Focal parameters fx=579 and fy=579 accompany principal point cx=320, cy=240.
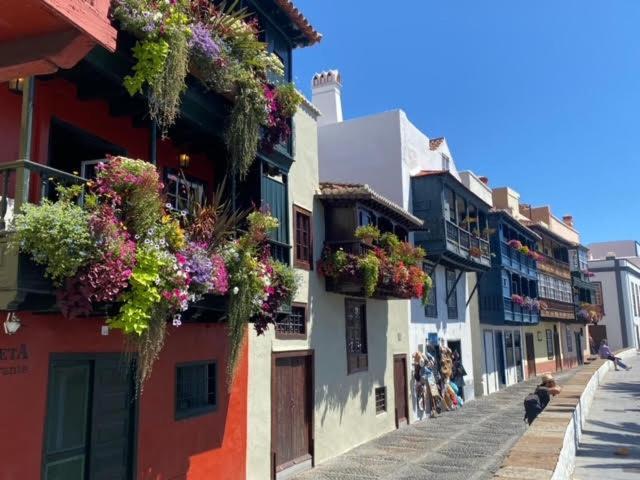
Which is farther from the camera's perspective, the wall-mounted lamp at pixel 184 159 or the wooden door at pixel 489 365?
the wooden door at pixel 489 365

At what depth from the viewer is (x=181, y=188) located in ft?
31.0

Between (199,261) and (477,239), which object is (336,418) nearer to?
(199,261)

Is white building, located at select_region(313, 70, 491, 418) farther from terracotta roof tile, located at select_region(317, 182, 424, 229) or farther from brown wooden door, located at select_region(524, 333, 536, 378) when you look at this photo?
brown wooden door, located at select_region(524, 333, 536, 378)

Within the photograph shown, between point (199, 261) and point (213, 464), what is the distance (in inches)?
167

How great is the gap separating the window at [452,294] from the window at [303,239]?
32.7ft

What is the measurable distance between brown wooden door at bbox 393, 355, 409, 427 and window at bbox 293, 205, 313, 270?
563 centimetres

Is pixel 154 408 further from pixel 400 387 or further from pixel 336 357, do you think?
pixel 400 387

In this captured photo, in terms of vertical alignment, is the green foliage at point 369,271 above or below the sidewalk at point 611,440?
above

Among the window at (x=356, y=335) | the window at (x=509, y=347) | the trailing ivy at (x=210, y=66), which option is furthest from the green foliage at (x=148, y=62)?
the window at (x=509, y=347)

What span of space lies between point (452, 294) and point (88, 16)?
19.1 metres

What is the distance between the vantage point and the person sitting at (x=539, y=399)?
11.4 metres

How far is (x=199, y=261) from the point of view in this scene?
6.78 metres

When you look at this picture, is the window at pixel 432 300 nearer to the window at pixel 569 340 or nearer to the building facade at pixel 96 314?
the building facade at pixel 96 314

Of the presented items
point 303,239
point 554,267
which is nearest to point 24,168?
point 303,239
